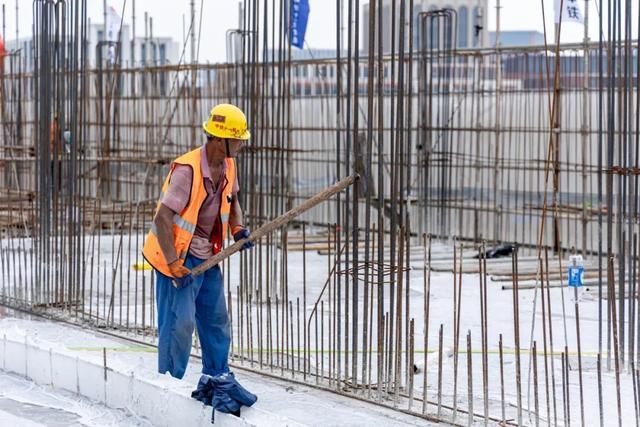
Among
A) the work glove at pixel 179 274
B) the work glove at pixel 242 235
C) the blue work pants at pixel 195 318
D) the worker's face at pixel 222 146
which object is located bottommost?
the blue work pants at pixel 195 318

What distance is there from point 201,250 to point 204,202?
0.84 feet

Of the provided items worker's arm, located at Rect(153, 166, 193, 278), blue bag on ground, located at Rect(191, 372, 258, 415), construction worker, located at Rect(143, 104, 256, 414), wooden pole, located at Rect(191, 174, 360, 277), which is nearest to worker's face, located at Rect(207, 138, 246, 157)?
construction worker, located at Rect(143, 104, 256, 414)

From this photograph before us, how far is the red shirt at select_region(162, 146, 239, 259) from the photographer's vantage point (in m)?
6.06

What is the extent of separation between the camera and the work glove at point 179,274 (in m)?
6.05

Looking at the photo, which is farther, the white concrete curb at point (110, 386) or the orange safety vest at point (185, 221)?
the orange safety vest at point (185, 221)

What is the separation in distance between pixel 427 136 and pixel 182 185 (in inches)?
380

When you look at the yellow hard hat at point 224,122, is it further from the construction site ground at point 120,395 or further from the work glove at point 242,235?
the construction site ground at point 120,395

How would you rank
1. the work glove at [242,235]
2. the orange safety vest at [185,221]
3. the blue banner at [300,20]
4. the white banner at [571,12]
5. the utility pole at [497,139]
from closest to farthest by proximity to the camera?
the orange safety vest at [185,221] < the work glove at [242,235] < the white banner at [571,12] < the utility pole at [497,139] < the blue banner at [300,20]

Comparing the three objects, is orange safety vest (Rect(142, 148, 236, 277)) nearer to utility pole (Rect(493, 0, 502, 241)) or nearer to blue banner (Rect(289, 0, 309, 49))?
utility pole (Rect(493, 0, 502, 241))

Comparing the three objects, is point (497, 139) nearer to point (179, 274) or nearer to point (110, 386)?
point (110, 386)

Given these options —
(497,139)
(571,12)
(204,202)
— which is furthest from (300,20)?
(204,202)

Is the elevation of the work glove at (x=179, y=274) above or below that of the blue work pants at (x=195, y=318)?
above

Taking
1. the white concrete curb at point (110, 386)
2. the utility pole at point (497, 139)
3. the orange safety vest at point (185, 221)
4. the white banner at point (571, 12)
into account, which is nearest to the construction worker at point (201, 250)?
the orange safety vest at point (185, 221)

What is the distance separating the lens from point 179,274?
6.08m
